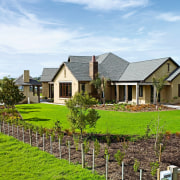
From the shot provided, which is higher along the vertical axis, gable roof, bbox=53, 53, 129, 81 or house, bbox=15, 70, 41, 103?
gable roof, bbox=53, 53, 129, 81

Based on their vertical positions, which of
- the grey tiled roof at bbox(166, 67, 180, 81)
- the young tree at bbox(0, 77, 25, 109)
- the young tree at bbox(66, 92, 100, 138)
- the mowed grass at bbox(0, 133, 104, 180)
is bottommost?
the mowed grass at bbox(0, 133, 104, 180)

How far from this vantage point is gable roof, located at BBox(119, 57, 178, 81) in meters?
29.7

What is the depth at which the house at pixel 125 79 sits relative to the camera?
30.0 meters

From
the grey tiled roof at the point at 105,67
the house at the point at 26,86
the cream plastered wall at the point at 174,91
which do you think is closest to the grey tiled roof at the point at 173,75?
the cream plastered wall at the point at 174,91

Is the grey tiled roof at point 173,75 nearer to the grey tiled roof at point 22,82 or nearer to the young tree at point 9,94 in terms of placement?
the grey tiled roof at point 22,82

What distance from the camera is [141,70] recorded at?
31.6 m

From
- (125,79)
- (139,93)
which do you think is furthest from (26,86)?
(139,93)

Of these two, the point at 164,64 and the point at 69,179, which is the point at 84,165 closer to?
the point at 69,179

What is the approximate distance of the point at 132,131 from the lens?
1377cm

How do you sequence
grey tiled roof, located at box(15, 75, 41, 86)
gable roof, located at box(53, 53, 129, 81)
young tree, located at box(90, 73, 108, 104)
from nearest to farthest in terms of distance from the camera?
young tree, located at box(90, 73, 108, 104)
gable roof, located at box(53, 53, 129, 81)
grey tiled roof, located at box(15, 75, 41, 86)

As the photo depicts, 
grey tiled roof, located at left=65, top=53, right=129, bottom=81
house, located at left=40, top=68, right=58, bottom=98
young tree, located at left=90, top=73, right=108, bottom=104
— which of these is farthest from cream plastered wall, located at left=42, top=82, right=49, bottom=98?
young tree, located at left=90, top=73, right=108, bottom=104

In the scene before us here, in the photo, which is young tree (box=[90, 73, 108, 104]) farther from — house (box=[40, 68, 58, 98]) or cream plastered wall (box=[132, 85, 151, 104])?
house (box=[40, 68, 58, 98])

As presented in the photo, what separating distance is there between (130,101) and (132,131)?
18245 millimetres

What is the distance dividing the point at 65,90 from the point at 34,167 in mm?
24755
